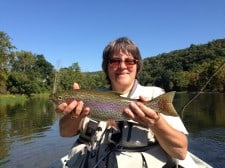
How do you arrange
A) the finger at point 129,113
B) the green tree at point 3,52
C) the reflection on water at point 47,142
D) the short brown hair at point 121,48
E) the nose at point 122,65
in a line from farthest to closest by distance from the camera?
1. the green tree at point 3,52
2. the reflection on water at point 47,142
3. the short brown hair at point 121,48
4. the nose at point 122,65
5. the finger at point 129,113

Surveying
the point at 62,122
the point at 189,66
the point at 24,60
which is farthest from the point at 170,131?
the point at 189,66

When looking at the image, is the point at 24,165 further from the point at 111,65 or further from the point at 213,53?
the point at 213,53

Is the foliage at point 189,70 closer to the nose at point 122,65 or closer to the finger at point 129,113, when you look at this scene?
the nose at point 122,65

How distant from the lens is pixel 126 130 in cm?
427

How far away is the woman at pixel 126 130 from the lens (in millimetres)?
3904

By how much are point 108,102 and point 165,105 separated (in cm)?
64

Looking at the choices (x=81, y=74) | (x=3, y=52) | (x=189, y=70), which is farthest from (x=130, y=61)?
(x=189, y=70)

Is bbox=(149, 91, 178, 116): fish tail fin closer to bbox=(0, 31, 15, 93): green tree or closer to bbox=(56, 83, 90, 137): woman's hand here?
bbox=(56, 83, 90, 137): woman's hand

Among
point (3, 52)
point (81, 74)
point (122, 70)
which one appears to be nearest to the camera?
point (122, 70)

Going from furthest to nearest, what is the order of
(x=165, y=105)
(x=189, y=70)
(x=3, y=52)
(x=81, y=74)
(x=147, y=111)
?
(x=189, y=70), (x=81, y=74), (x=3, y=52), (x=165, y=105), (x=147, y=111)

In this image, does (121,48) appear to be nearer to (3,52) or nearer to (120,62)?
(120,62)

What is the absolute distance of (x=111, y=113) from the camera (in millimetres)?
4078

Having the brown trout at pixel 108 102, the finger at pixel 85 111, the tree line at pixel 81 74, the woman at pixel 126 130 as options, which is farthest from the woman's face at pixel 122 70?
the tree line at pixel 81 74

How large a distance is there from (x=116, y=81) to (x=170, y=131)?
3.38ft
